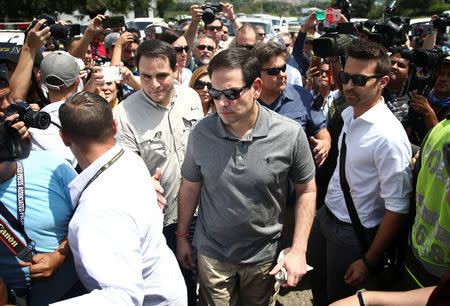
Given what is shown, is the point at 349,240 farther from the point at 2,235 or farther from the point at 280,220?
→ the point at 2,235

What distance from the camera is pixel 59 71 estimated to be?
2.77 m

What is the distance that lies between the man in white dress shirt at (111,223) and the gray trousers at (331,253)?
1164mm

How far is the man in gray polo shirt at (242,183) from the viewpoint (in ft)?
7.10

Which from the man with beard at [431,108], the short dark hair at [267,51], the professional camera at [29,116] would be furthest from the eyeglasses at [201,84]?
the man with beard at [431,108]

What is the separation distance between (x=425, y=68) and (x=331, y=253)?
1687 mm

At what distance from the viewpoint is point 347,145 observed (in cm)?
251

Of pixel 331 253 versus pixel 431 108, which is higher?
pixel 431 108

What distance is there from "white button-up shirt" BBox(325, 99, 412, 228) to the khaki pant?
0.70 m

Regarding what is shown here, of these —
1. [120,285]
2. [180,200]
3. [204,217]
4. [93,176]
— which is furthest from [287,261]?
[93,176]

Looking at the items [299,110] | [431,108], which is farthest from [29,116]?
[431,108]

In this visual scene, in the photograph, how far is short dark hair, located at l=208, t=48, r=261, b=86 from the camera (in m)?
2.15

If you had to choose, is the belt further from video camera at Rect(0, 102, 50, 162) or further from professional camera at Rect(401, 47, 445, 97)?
video camera at Rect(0, 102, 50, 162)

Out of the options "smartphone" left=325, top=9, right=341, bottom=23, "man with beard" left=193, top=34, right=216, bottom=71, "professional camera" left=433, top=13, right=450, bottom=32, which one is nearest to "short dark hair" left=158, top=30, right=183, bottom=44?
"man with beard" left=193, top=34, right=216, bottom=71

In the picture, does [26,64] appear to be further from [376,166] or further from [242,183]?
[376,166]
